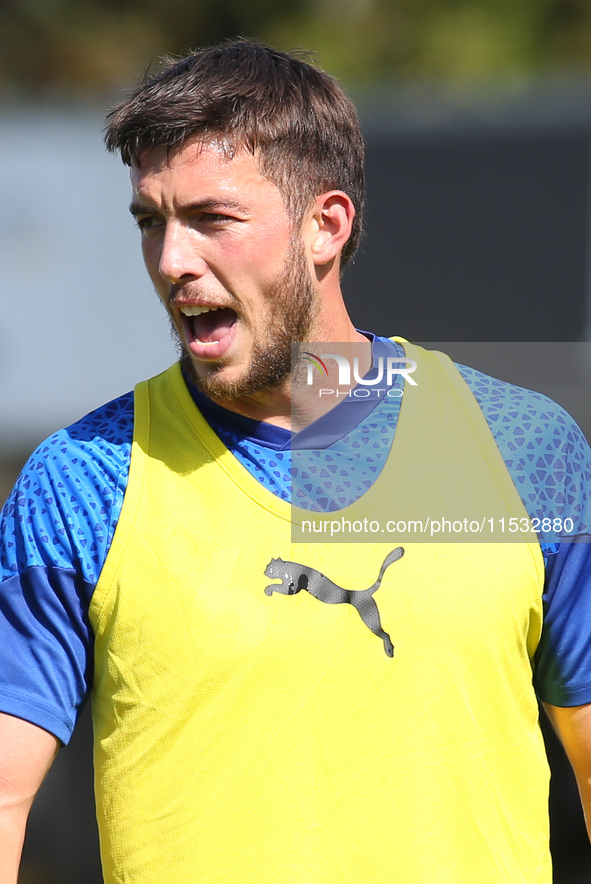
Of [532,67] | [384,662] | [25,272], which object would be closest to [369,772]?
[384,662]

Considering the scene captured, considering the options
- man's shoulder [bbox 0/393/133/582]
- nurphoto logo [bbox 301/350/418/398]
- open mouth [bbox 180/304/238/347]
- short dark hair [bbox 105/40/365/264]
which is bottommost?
man's shoulder [bbox 0/393/133/582]

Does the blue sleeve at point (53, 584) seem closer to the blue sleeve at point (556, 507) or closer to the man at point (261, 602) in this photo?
the man at point (261, 602)

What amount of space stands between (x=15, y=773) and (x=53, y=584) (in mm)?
307

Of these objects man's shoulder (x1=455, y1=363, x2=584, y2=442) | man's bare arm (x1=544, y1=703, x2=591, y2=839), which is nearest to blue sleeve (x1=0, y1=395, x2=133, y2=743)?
man's shoulder (x1=455, y1=363, x2=584, y2=442)

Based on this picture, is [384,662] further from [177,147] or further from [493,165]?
[493,165]

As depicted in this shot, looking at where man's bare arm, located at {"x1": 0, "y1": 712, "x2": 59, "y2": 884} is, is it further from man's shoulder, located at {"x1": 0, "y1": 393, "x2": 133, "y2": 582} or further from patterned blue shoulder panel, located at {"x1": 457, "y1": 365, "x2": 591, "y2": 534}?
patterned blue shoulder panel, located at {"x1": 457, "y1": 365, "x2": 591, "y2": 534}

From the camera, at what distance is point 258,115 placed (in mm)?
1849

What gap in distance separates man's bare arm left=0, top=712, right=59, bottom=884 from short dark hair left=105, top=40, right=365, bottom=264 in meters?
1.00

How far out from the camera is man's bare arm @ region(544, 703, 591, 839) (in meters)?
1.85

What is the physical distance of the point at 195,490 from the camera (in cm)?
179

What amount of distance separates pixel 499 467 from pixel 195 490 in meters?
0.54

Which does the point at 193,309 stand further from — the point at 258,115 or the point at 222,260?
the point at 258,115

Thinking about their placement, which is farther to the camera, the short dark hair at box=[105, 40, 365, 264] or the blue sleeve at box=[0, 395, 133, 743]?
the short dark hair at box=[105, 40, 365, 264]

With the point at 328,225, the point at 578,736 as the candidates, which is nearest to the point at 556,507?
the point at 578,736
